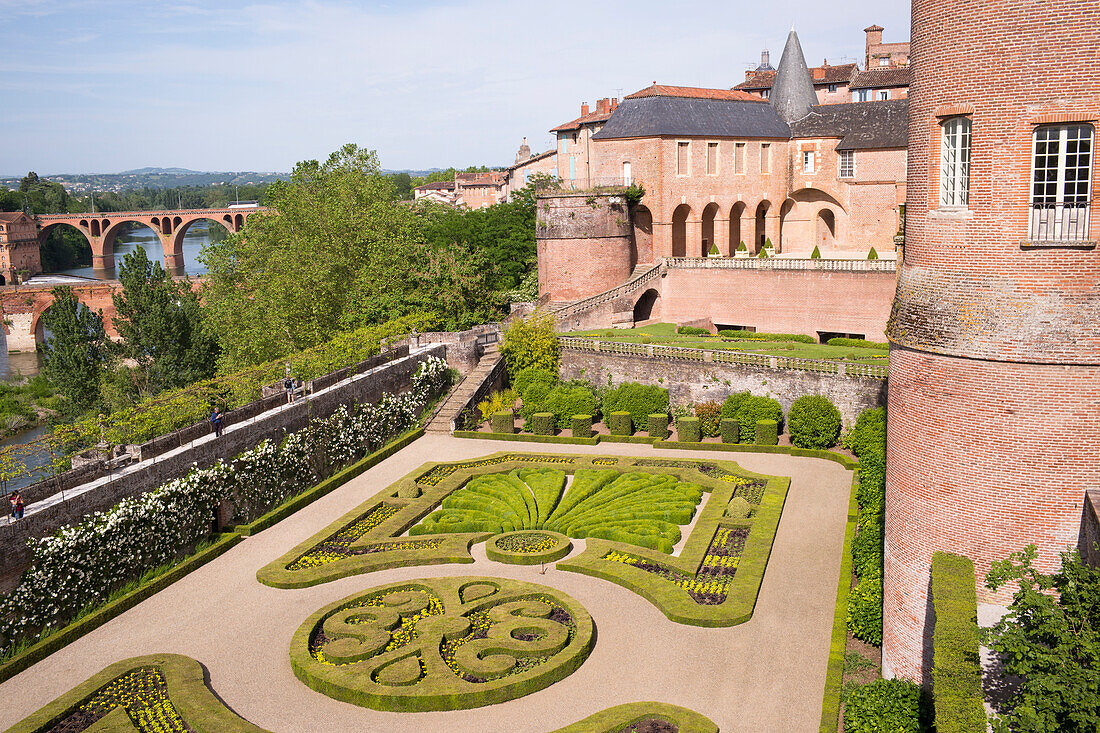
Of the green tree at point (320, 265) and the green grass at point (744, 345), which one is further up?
the green tree at point (320, 265)

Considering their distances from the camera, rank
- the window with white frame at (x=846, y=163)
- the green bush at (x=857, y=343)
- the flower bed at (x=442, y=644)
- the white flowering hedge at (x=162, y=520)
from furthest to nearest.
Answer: the window with white frame at (x=846, y=163), the green bush at (x=857, y=343), the white flowering hedge at (x=162, y=520), the flower bed at (x=442, y=644)

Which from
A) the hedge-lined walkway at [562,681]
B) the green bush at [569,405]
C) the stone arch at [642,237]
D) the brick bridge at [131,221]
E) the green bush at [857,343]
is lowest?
the hedge-lined walkway at [562,681]

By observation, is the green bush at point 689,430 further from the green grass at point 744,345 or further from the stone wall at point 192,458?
the stone wall at point 192,458

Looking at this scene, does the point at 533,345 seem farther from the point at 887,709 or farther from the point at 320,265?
the point at 887,709

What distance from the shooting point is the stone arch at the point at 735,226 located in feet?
183

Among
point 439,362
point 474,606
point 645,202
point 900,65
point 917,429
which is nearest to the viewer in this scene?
point 917,429

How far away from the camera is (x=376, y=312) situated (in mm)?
47719

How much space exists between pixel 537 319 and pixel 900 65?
44963 millimetres

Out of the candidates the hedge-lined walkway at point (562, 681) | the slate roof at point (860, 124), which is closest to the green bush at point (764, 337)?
the slate roof at point (860, 124)

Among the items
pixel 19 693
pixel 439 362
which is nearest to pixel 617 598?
pixel 19 693

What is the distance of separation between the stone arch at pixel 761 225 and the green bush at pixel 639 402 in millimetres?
21986

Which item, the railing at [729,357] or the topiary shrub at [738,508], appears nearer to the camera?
the topiary shrub at [738,508]

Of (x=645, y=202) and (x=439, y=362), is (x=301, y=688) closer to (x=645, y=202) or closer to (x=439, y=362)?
(x=439, y=362)

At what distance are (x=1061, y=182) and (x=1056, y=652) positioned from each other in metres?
6.28
